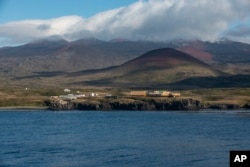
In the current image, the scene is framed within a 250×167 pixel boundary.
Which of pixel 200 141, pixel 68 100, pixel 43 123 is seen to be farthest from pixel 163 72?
pixel 200 141

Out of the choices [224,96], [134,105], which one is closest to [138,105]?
[134,105]

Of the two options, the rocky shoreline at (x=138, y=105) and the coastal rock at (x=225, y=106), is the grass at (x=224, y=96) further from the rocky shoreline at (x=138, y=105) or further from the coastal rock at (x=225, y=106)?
the rocky shoreline at (x=138, y=105)

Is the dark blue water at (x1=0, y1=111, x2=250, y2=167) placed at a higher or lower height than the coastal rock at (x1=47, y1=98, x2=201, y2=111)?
lower

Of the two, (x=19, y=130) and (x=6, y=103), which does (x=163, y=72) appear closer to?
(x=6, y=103)

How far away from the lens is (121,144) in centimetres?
4434

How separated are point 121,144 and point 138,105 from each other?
60.2 meters

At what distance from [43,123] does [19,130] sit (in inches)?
380

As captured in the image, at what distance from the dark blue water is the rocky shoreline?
38.2 m

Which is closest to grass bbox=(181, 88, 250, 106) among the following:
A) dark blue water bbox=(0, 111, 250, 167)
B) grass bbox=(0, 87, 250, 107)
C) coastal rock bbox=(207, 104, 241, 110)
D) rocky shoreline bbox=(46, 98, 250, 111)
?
grass bbox=(0, 87, 250, 107)

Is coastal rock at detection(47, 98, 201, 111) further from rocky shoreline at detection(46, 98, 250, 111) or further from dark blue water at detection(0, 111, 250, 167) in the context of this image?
dark blue water at detection(0, 111, 250, 167)

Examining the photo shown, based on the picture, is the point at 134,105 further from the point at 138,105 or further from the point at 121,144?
the point at 121,144

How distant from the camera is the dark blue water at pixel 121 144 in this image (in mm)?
35594

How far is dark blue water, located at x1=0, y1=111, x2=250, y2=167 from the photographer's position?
117 ft

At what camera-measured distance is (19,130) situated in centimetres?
5766
